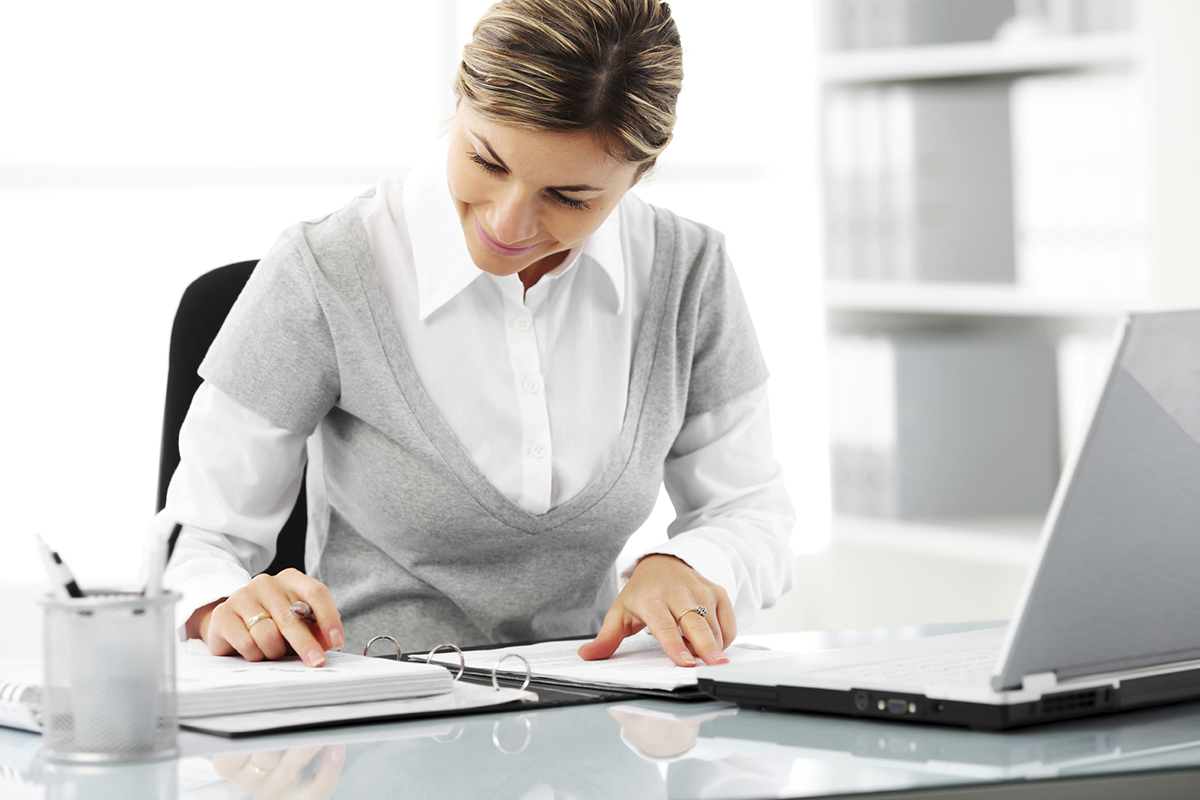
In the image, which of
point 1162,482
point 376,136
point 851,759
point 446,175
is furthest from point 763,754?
point 376,136

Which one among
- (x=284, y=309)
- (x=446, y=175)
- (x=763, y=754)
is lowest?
(x=763, y=754)

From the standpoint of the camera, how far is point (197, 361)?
1519 millimetres

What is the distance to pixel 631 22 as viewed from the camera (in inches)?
48.3

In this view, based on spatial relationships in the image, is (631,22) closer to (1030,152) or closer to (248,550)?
(248,550)

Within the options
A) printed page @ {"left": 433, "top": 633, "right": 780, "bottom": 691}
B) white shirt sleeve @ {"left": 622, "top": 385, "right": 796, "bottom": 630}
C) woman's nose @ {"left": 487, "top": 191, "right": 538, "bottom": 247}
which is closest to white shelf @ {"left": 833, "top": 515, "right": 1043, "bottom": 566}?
white shirt sleeve @ {"left": 622, "top": 385, "right": 796, "bottom": 630}

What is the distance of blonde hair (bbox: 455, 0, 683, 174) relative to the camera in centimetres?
117

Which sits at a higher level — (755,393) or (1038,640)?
(755,393)

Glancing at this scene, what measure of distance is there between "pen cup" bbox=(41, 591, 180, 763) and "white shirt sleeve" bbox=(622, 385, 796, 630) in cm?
64

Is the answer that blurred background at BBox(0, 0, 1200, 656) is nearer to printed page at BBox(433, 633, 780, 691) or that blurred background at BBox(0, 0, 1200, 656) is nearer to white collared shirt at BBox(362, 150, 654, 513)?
white collared shirt at BBox(362, 150, 654, 513)

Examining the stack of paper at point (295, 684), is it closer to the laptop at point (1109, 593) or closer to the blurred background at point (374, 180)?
the laptop at point (1109, 593)

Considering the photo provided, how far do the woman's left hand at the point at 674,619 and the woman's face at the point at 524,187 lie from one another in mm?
330

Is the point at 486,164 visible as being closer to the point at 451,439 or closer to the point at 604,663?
the point at 451,439

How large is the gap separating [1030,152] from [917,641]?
60.6 inches

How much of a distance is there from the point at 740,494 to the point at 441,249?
42cm
